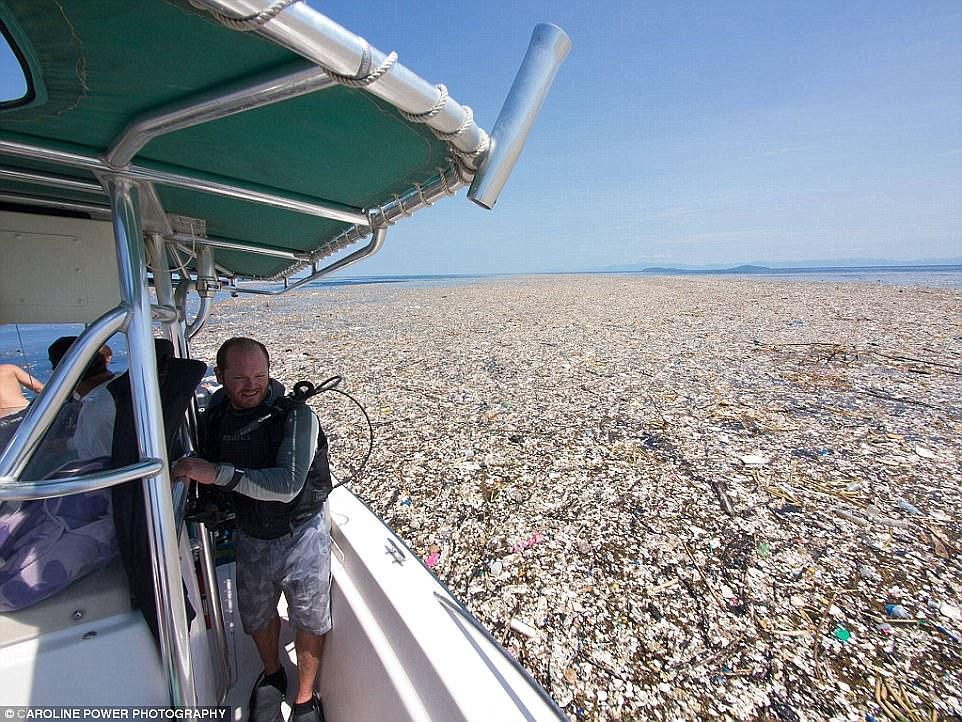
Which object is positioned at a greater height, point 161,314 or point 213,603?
point 161,314

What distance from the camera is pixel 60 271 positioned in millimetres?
1578

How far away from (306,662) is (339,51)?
2.34 meters

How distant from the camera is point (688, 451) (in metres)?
5.14

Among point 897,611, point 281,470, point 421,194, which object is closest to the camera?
point 421,194

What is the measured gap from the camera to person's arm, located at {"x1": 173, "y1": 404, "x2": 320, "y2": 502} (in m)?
1.59

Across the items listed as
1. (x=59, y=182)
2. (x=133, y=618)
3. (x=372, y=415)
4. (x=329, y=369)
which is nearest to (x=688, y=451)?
(x=372, y=415)

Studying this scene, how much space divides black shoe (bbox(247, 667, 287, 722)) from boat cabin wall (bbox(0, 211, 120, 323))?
1.72 m

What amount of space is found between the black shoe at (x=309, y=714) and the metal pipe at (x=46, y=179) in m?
2.17

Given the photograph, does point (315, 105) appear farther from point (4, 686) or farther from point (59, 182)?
point (4, 686)

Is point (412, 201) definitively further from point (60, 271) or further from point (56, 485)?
point (60, 271)

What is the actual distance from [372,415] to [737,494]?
4.65 m

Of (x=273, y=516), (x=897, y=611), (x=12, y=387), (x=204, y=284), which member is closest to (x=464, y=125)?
(x=273, y=516)

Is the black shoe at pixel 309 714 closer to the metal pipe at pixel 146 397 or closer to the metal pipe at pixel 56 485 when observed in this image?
the metal pipe at pixel 146 397

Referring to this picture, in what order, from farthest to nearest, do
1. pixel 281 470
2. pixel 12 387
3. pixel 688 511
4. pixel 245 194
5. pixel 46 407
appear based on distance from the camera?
pixel 688 511 < pixel 12 387 < pixel 281 470 < pixel 245 194 < pixel 46 407
